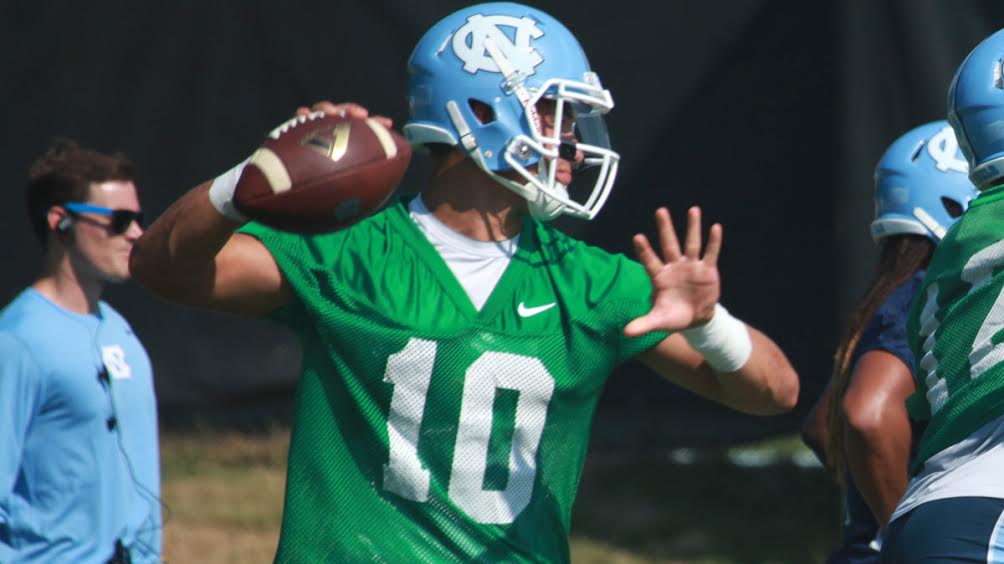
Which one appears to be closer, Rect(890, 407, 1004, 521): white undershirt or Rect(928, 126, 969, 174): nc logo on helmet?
Rect(890, 407, 1004, 521): white undershirt

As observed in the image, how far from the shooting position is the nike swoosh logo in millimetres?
3225

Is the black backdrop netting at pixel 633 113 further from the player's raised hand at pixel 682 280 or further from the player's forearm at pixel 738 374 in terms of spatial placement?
the player's raised hand at pixel 682 280

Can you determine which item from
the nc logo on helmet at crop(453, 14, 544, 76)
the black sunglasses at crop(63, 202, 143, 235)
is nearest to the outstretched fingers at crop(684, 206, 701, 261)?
the nc logo on helmet at crop(453, 14, 544, 76)

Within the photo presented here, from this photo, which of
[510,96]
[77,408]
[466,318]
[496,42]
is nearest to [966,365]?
[466,318]

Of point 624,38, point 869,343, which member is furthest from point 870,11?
point 869,343

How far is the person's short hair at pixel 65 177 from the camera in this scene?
4.74m

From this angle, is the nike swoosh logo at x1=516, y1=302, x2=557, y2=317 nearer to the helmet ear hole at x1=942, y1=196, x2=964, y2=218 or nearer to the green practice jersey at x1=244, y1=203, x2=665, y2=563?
the green practice jersey at x1=244, y1=203, x2=665, y2=563

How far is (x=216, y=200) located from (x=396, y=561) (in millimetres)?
765

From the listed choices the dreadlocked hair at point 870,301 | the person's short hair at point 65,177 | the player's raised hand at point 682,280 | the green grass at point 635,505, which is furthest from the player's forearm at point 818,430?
the green grass at point 635,505

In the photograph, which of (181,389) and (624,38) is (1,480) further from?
(624,38)

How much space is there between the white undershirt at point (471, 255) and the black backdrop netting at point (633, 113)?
260 cm

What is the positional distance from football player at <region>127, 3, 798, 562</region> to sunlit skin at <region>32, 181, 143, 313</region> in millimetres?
1526

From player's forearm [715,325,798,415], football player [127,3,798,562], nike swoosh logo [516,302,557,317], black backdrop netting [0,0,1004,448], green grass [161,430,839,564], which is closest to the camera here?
football player [127,3,798,562]

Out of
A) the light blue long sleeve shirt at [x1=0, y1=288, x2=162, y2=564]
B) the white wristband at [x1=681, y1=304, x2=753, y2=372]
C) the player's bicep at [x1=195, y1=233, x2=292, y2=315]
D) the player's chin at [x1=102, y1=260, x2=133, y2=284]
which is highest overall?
the player's bicep at [x1=195, y1=233, x2=292, y2=315]
